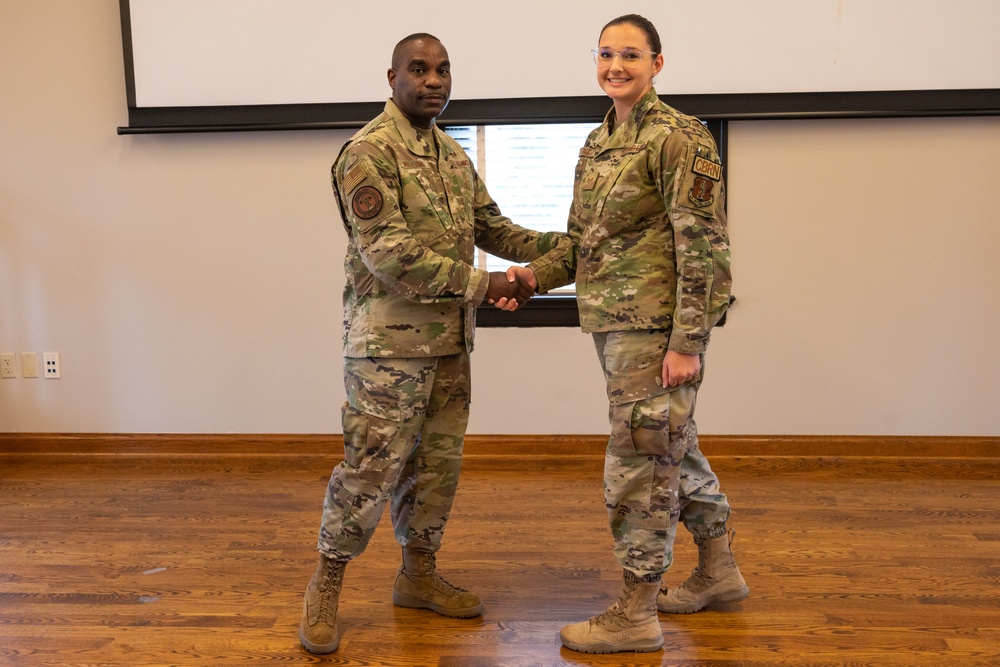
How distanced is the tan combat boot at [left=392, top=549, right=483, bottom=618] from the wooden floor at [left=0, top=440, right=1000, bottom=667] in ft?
0.14

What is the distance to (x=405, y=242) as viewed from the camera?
84.9 inches

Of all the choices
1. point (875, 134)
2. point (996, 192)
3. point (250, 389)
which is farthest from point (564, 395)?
point (996, 192)

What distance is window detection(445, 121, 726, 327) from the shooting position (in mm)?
3609

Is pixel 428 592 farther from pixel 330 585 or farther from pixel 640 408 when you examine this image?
pixel 640 408

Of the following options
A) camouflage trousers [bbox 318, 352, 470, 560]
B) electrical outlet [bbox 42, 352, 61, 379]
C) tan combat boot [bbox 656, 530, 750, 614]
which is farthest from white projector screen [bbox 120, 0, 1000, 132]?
tan combat boot [bbox 656, 530, 750, 614]

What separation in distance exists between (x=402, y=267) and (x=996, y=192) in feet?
8.24

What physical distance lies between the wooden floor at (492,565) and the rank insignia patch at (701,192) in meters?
1.09

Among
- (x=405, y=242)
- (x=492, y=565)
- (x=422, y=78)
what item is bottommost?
(x=492, y=565)

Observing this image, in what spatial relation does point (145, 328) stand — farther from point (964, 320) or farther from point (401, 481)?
point (964, 320)

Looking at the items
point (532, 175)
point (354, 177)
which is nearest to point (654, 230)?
point (354, 177)

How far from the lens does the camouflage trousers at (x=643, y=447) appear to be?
2172 millimetres

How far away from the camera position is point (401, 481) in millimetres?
2494

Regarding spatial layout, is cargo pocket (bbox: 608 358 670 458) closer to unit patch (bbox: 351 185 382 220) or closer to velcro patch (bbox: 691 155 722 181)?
velcro patch (bbox: 691 155 722 181)

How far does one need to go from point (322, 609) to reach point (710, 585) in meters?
1.02
